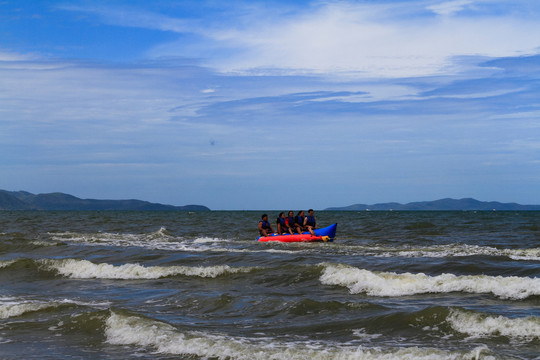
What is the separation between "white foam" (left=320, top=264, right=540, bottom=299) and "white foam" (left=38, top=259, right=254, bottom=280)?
3727mm

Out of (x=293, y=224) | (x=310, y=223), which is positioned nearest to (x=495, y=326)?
(x=293, y=224)

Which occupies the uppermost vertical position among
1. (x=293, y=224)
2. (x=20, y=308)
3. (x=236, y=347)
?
(x=293, y=224)

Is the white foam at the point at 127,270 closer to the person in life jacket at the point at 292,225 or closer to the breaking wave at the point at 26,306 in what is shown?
the breaking wave at the point at 26,306

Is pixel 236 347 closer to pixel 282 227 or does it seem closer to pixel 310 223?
pixel 282 227

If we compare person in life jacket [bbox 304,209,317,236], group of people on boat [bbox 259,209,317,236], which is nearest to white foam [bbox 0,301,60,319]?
group of people on boat [bbox 259,209,317,236]

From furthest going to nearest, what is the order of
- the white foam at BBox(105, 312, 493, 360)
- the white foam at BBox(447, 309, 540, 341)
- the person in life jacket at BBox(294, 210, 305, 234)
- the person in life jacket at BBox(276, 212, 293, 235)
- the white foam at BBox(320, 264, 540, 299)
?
the person in life jacket at BBox(276, 212, 293, 235) < the person in life jacket at BBox(294, 210, 305, 234) < the white foam at BBox(320, 264, 540, 299) < the white foam at BBox(447, 309, 540, 341) < the white foam at BBox(105, 312, 493, 360)

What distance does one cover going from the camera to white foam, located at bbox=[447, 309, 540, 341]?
952cm

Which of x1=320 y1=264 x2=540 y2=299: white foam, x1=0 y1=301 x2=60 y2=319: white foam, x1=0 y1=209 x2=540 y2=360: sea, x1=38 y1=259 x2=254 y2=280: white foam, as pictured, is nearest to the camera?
x1=0 y1=209 x2=540 y2=360: sea

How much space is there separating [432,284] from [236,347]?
652cm

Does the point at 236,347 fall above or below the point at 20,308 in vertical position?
below

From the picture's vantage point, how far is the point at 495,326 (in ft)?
32.4

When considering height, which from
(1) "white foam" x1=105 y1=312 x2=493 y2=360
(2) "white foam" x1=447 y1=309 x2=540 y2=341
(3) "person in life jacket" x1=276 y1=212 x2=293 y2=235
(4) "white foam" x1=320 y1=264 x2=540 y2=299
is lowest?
(1) "white foam" x1=105 y1=312 x2=493 y2=360

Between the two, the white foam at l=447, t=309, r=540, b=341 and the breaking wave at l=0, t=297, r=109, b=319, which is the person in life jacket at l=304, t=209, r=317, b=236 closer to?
the breaking wave at l=0, t=297, r=109, b=319

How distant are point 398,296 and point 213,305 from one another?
4.07m
